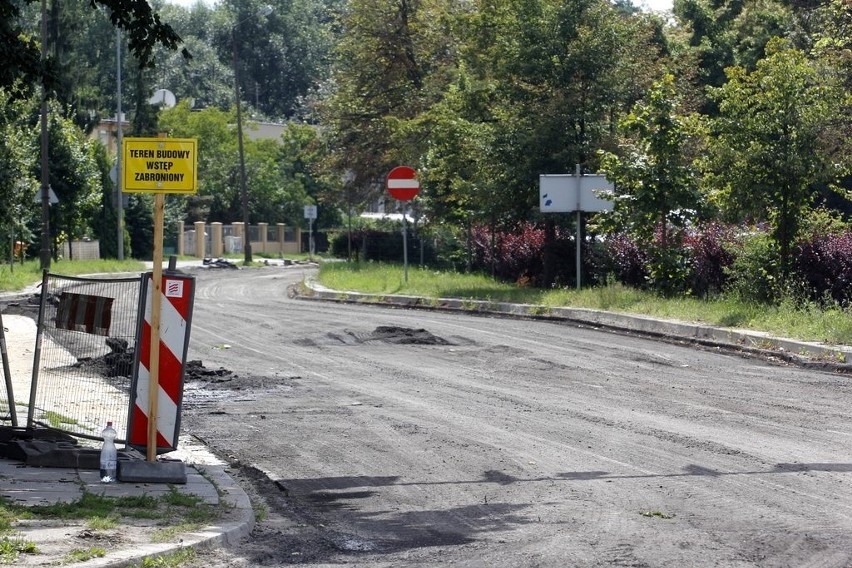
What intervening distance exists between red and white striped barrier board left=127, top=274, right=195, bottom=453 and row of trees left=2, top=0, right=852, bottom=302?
3873 millimetres

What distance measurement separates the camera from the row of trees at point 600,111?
71.9 feet

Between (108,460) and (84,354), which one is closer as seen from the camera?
(108,460)

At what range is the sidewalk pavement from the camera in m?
7.08

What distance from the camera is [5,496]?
847 cm

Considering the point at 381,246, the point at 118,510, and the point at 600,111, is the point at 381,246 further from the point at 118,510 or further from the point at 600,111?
the point at 118,510

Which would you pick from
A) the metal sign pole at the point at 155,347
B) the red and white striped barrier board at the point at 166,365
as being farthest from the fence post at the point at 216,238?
the metal sign pole at the point at 155,347

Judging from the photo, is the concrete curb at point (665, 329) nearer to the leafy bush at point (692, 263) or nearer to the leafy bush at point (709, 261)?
the leafy bush at point (692, 263)

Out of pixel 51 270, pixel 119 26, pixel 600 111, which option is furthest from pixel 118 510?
pixel 51 270

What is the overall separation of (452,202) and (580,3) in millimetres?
10004

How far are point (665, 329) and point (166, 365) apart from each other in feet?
43.1

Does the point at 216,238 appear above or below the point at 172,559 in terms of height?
above

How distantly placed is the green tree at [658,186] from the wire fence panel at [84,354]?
14.4 meters

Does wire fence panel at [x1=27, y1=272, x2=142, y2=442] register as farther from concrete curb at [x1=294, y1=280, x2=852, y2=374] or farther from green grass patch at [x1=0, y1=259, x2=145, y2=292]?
green grass patch at [x1=0, y1=259, x2=145, y2=292]

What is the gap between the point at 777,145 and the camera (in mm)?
21625
